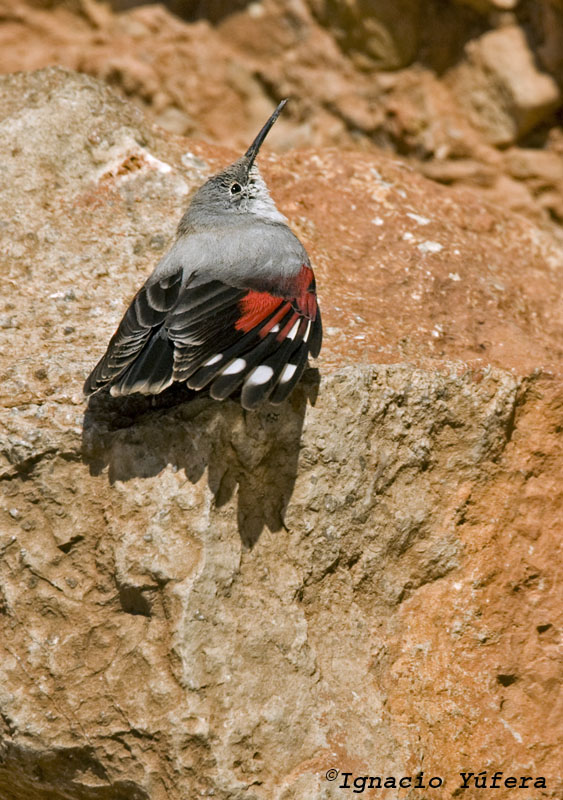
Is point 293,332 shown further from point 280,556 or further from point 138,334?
point 280,556

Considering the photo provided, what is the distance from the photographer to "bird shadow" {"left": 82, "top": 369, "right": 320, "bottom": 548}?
3.21 m

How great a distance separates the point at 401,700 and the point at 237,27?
513cm

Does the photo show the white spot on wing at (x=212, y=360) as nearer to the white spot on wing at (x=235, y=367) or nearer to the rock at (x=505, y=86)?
the white spot on wing at (x=235, y=367)

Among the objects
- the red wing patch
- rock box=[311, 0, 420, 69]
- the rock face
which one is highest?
the red wing patch

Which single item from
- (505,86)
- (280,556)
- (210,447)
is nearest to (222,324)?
(210,447)

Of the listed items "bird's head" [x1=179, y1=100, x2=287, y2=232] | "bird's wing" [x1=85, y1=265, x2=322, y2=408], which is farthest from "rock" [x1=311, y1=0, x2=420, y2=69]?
"bird's wing" [x1=85, y1=265, x2=322, y2=408]

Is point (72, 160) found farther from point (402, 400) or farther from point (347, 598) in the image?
point (347, 598)

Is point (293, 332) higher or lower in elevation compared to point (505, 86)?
higher

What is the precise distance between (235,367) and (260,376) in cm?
9

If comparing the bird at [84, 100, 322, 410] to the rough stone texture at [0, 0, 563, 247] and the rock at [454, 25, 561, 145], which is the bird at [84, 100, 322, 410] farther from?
the rock at [454, 25, 561, 145]

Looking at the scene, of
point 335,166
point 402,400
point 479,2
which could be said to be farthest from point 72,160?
point 479,2

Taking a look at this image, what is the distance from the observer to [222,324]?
3182mm

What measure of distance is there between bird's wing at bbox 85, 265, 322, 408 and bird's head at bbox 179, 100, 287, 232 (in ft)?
1.99

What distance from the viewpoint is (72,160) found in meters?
4.29
